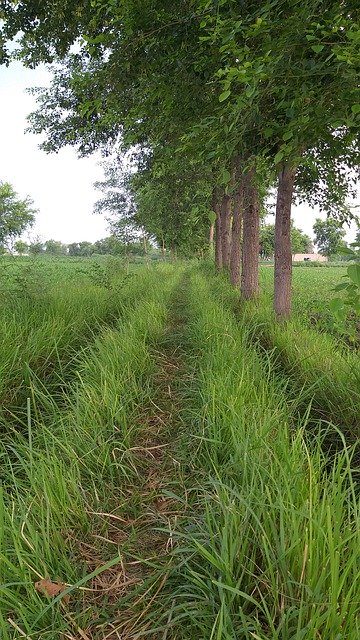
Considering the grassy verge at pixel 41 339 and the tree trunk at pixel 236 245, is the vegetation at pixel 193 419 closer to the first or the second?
the grassy verge at pixel 41 339

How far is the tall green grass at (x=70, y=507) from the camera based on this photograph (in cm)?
127

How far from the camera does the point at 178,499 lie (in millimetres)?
1664

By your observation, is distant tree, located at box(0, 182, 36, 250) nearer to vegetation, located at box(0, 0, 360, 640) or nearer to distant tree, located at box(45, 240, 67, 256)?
distant tree, located at box(45, 240, 67, 256)

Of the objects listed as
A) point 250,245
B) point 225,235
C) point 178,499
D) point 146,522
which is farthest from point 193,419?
point 225,235

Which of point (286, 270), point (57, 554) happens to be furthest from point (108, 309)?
point (57, 554)

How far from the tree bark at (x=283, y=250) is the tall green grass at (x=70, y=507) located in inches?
136

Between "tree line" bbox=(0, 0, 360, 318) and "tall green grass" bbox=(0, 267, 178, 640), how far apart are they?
1622mm

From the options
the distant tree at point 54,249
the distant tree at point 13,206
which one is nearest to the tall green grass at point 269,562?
the distant tree at point 13,206

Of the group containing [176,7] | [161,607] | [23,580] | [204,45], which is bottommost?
[161,607]

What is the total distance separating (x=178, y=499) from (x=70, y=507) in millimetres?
526

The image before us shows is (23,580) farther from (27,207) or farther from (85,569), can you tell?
(27,207)

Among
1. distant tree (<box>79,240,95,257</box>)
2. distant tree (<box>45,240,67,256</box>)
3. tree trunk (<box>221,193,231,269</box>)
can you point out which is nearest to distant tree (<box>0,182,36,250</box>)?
distant tree (<box>45,240,67,256</box>)

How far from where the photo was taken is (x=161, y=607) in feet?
4.42

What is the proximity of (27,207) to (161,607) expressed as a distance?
85752mm
